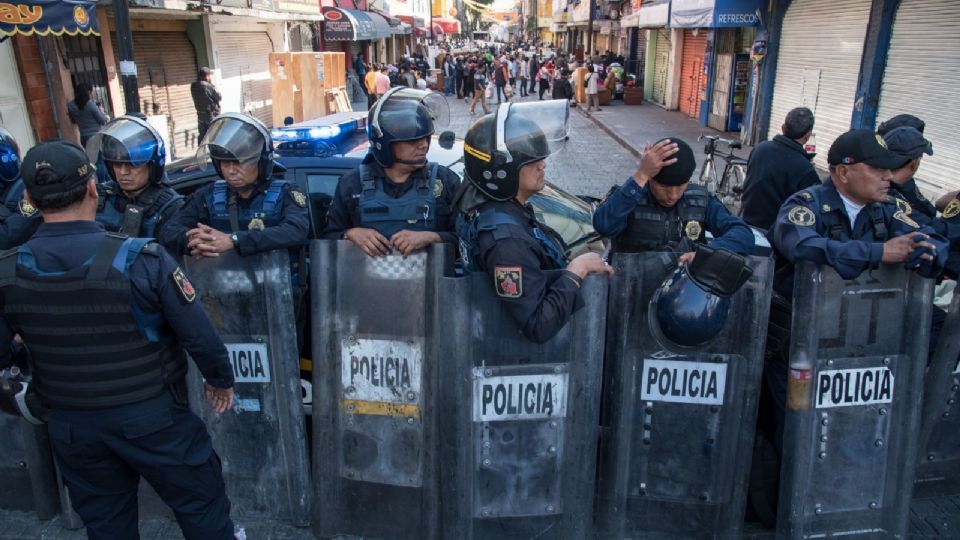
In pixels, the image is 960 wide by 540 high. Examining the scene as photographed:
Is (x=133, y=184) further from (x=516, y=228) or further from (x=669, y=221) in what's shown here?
(x=669, y=221)

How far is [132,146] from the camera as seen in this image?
11.2ft

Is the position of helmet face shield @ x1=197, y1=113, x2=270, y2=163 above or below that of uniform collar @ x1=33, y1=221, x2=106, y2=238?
above

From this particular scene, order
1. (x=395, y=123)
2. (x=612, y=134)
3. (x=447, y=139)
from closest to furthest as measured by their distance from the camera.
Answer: (x=395, y=123) → (x=447, y=139) → (x=612, y=134)

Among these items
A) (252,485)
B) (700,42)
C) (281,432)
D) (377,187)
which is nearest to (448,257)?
(377,187)

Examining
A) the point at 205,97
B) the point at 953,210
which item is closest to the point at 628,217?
the point at 953,210

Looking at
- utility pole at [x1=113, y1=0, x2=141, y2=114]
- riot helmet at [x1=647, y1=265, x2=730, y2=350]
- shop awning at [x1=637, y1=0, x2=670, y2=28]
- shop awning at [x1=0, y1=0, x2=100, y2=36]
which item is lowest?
riot helmet at [x1=647, y1=265, x2=730, y2=350]

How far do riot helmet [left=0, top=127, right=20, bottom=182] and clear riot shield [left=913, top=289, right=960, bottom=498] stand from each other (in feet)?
16.5

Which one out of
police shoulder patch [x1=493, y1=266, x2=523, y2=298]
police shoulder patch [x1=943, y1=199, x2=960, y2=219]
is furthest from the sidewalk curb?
police shoulder patch [x1=493, y1=266, x2=523, y2=298]

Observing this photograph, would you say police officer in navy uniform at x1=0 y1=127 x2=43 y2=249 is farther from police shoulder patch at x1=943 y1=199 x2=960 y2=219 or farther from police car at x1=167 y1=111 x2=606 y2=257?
police shoulder patch at x1=943 y1=199 x2=960 y2=219

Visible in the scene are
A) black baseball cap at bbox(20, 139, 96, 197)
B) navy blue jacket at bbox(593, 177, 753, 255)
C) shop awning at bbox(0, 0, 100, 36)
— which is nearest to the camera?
black baseball cap at bbox(20, 139, 96, 197)

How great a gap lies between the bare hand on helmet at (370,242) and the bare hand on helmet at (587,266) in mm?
797

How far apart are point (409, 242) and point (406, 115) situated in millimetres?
869

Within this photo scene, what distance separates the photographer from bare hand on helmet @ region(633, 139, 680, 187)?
289 cm

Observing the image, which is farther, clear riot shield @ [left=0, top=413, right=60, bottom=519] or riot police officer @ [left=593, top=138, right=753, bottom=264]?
clear riot shield @ [left=0, top=413, right=60, bottom=519]
